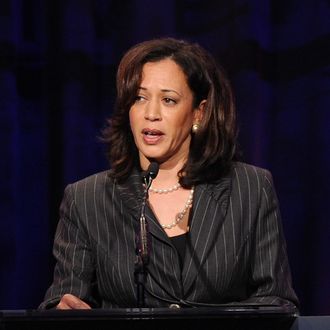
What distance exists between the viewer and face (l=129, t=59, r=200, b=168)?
228 centimetres

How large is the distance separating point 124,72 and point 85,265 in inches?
22.4

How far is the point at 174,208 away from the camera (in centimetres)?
233

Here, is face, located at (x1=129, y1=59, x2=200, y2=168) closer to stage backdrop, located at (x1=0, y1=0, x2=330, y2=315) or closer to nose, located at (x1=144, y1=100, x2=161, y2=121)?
nose, located at (x1=144, y1=100, x2=161, y2=121)

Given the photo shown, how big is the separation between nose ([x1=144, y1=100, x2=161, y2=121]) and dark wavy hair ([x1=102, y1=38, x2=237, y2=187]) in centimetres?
6

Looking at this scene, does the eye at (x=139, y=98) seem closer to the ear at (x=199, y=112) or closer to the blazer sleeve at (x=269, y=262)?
the ear at (x=199, y=112)

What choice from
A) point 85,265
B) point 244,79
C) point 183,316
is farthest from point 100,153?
point 183,316

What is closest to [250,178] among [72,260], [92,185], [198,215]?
[198,215]

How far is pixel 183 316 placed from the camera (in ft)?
4.36

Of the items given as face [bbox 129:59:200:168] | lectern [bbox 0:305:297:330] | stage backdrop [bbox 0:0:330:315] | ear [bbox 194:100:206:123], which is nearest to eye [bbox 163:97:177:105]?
face [bbox 129:59:200:168]

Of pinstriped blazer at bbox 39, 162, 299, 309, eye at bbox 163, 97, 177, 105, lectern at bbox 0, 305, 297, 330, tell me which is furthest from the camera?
eye at bbox 163, 97, 177, 105

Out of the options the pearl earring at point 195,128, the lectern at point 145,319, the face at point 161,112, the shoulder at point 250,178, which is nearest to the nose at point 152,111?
the face at point 161,112

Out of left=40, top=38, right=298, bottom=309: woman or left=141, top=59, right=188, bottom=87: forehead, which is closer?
left=40, top=38, right=298, bottom=309: woman

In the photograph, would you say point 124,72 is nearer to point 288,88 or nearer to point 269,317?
point 288,88

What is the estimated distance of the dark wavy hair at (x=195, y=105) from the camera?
2363 mm
